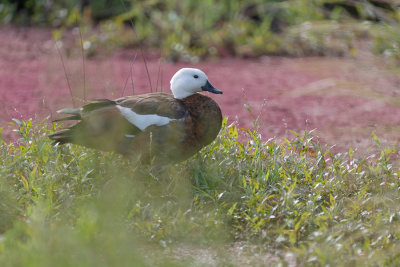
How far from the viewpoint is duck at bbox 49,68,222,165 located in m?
3.86

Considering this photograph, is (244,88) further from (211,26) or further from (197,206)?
(197,206)

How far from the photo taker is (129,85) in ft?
21.7

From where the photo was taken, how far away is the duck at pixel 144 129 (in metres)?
3.86

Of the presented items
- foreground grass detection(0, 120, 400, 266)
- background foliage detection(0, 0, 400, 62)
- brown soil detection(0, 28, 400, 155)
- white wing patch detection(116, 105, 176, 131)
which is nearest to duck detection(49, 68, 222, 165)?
white wing patch detection(116, 105, 176, 131)

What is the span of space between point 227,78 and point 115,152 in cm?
322

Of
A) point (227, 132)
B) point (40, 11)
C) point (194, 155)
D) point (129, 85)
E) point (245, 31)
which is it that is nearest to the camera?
point (194, 155)

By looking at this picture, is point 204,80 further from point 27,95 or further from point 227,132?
point 27,95

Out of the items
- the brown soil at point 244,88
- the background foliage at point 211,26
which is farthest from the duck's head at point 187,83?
the background foliage at point 211,26

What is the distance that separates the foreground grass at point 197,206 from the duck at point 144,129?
0.45 ft

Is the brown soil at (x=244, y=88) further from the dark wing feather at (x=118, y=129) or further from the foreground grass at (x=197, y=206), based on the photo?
the foreground grass at (x=197, y=206)

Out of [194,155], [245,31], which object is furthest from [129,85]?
[194,155]

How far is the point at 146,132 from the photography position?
3873 millimetres

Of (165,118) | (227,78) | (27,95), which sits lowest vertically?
(227,78)

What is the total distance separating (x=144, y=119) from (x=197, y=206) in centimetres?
66
